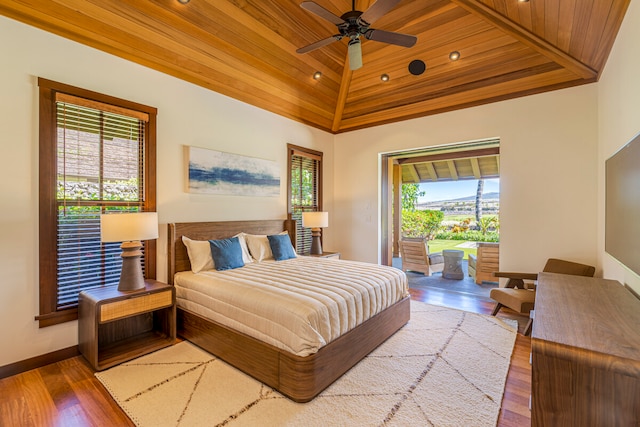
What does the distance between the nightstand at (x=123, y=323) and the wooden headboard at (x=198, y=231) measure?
0.36 meters

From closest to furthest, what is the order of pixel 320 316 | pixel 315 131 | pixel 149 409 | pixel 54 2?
pixel 149 409 → pixel 320 316 → pixel 54 2 → pixel 315 131

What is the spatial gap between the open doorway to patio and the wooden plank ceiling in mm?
974

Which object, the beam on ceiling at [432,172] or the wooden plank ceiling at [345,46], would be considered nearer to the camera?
the wooden plank ceiling at [345,46]

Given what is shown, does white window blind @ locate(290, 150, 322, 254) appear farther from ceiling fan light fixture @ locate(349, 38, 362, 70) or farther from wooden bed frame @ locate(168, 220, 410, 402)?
ceiling fan light fixture @ locate(349, 38, 362, 70)

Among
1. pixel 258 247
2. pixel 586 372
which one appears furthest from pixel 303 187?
pixel 586 372

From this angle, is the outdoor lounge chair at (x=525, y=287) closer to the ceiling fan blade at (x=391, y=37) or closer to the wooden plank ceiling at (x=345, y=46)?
the wooden plank ceiling at (x=345, y=46)

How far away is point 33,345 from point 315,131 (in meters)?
4.82

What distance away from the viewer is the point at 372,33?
280 centimetres

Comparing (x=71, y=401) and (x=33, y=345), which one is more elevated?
(x=33, y=345)

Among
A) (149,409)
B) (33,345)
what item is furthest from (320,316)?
(33,345)

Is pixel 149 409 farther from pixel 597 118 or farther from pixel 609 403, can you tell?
pixel 597 118

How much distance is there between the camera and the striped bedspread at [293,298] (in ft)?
7.09

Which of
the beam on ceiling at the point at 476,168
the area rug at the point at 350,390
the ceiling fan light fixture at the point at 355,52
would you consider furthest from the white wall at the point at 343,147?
the beam on ceiling at the point at 476,168

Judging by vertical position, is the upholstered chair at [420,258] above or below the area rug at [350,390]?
above
